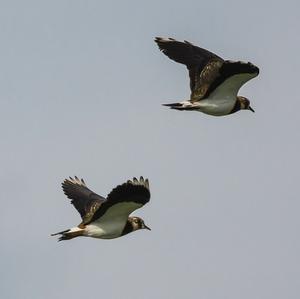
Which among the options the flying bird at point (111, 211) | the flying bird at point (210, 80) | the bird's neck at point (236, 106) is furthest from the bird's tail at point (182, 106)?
the flying bird at point (111, 211)

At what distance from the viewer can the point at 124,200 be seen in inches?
1257

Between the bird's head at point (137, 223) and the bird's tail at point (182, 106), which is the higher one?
Answer: the bird's tail at point (182, 106)

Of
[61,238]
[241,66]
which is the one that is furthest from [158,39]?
[61,238]

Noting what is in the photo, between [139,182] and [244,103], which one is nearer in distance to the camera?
[139,182]

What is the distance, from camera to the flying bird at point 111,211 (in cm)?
3145

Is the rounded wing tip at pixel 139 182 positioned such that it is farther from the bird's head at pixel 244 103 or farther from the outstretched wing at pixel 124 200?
the bird's head at pixel 244 103

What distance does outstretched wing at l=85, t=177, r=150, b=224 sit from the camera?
31.2m

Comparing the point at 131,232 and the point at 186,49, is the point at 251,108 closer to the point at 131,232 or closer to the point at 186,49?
the point at 186,49

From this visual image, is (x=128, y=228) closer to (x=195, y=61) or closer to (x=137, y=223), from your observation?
(x=137, y=223)

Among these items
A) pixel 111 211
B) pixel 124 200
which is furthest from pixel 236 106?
pixel 124 200

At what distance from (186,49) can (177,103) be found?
213cm

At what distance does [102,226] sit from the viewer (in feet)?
109

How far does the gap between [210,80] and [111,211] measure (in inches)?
155

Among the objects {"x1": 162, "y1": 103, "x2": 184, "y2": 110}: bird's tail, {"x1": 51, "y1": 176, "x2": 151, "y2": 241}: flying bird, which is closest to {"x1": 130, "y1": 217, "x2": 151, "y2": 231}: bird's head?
{"x1": 51, "y1": 176, "x2": 151, "y2": 241}: flying bird
